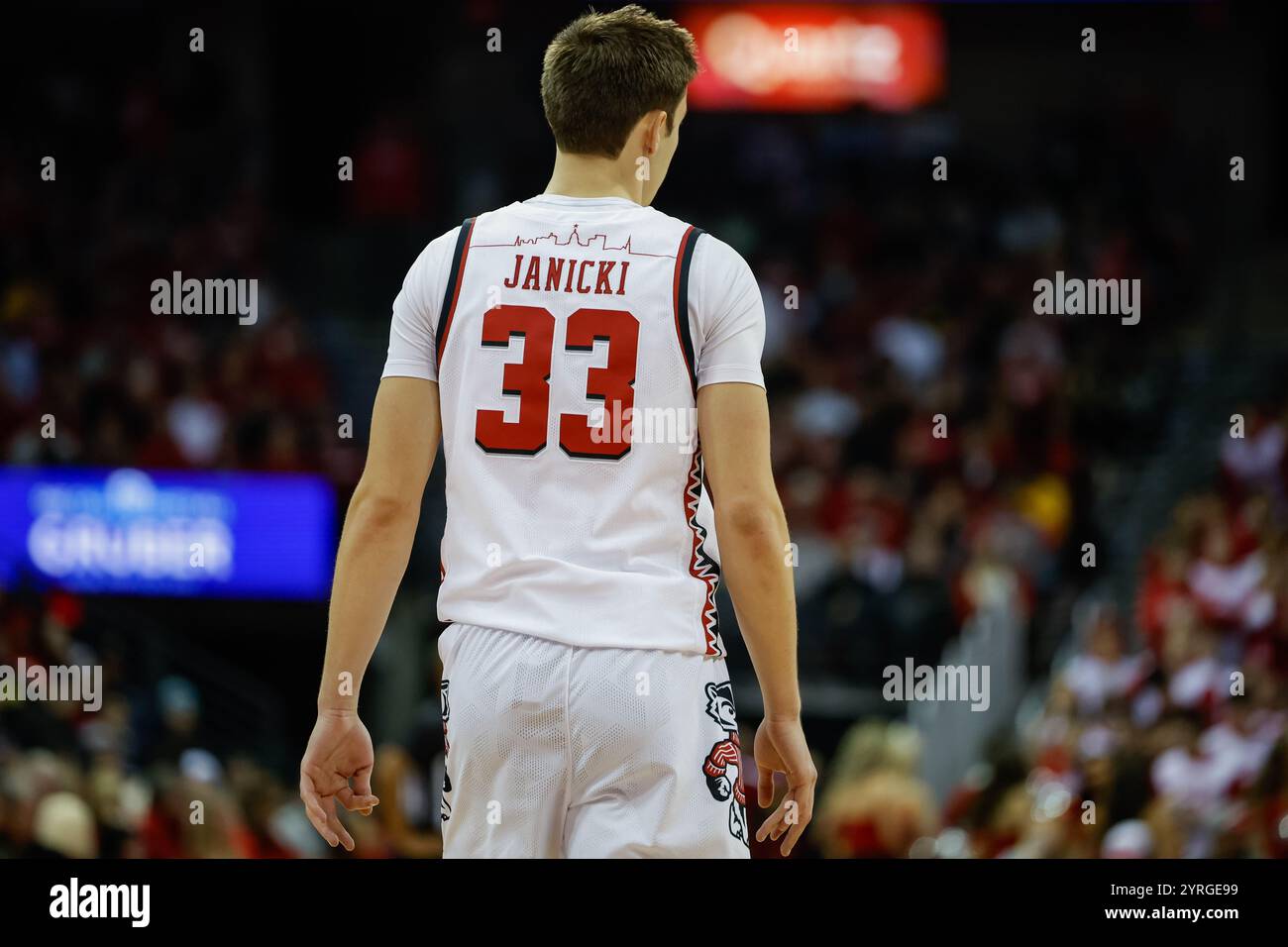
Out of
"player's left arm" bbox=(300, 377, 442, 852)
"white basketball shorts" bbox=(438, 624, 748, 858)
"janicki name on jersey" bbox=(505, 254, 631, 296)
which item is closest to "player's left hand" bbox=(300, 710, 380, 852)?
"player's left arm" bbox=(300, 377, 442, 852)

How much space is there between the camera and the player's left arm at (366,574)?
3.19 meters

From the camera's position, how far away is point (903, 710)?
978 centimetres

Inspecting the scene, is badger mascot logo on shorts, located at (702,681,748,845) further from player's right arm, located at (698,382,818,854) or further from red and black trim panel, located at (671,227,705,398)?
red and black trim panel, located at (671,227,705,398)

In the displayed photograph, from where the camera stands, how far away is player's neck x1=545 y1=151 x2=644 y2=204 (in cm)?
326

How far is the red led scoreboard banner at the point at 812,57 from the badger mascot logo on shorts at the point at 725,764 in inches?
461

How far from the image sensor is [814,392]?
500 inches

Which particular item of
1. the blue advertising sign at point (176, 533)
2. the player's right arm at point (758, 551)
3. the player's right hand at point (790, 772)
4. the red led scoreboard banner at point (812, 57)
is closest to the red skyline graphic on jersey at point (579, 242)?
the player's right arm at point (758, 551)

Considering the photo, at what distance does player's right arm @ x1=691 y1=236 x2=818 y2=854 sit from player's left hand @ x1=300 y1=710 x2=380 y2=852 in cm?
75

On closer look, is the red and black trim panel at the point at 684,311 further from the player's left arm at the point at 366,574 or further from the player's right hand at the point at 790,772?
the player's right hand at the point at 790,772

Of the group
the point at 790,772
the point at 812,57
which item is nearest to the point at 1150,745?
the point at 790,772

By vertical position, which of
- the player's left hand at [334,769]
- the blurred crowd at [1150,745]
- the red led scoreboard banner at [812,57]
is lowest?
the blurred crowd at [1150,745]
